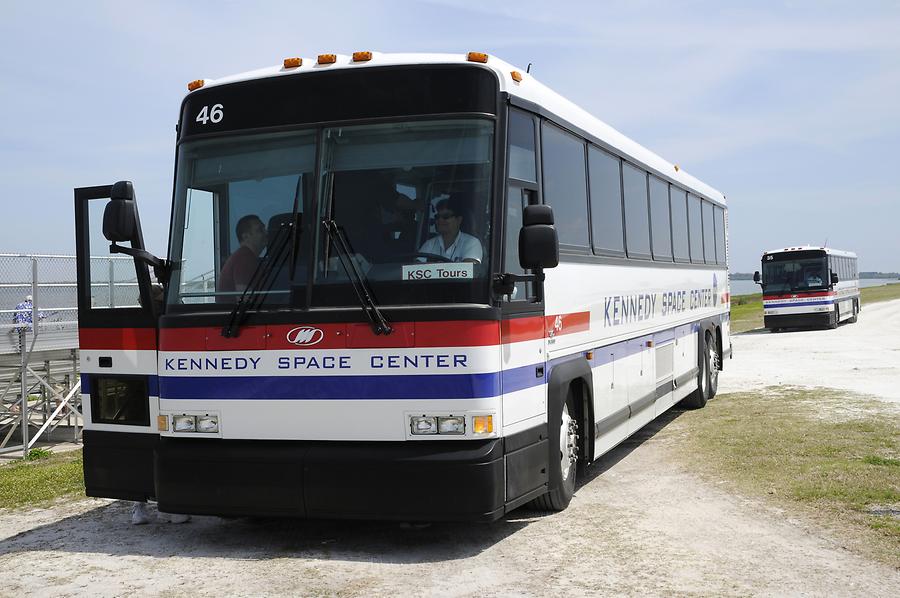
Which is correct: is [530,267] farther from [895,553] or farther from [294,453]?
[895,553]

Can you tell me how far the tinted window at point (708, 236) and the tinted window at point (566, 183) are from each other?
757cm

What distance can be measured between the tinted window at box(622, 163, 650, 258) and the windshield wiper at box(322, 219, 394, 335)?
451cm

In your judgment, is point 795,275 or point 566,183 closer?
point 566,183

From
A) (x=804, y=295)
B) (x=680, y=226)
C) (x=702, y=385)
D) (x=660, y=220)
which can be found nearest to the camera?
(x=660, y=220)

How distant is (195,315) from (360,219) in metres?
1.37

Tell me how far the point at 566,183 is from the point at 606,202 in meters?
1.44

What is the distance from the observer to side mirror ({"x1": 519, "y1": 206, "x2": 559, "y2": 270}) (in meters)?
6.70

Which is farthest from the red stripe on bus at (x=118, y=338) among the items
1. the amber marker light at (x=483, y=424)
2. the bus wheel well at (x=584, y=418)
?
the bus wheel well at (x=584, y=418)

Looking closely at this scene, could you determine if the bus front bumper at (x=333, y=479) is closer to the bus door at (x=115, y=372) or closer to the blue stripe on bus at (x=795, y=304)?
the bus door at (x=115, y=372)

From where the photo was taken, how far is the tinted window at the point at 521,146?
708 cm

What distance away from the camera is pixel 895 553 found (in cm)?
670

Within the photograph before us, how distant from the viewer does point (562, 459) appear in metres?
7.90

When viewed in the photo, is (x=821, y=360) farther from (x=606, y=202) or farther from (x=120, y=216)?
(x=120, y=216)

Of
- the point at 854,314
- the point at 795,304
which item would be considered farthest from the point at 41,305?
the point at 854,314
